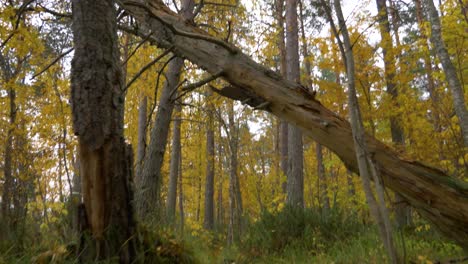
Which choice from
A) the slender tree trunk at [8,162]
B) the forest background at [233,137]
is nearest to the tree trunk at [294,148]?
the forest background at [233,137]

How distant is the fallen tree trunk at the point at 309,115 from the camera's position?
2.79 meters

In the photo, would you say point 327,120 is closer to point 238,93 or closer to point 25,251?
point 238,93

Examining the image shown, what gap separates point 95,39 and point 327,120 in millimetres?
2062

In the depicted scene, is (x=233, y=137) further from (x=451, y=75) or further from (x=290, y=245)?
(x=451, y=75)

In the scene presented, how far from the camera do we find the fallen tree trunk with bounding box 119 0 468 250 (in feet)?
9.15

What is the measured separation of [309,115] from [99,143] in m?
1.86

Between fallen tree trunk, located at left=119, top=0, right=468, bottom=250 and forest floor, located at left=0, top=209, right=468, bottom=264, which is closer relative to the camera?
forest floor, located at left=0, top=209, right=468, bottom=264

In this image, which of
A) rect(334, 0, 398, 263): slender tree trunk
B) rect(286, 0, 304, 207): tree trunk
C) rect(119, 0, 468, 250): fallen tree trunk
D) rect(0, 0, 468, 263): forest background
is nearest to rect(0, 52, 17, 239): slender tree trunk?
rect(0, 0, 468, 263): forest background

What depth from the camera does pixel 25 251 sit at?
7.52ft

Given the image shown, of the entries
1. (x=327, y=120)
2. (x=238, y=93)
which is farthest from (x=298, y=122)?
(x=238, y=93)

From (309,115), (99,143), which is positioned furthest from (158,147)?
(99,143)

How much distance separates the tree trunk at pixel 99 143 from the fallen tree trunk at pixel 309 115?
26.7 inches

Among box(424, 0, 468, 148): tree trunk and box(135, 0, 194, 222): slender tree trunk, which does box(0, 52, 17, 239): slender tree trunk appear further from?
box(424, 0, 468, 148): tree trunk

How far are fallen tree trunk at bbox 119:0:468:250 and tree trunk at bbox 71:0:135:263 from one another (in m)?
0.68
